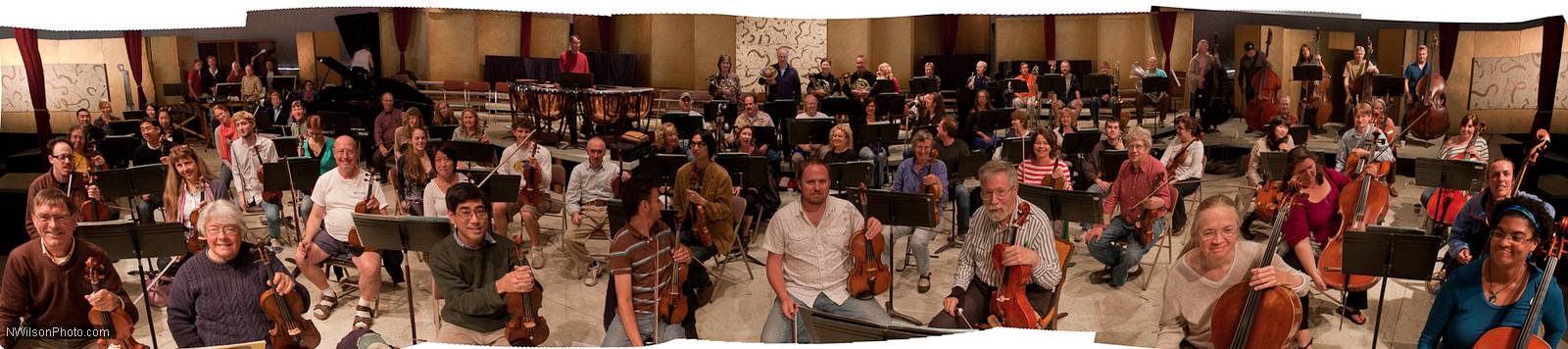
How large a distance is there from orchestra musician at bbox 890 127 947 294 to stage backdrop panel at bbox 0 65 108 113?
11.7ft

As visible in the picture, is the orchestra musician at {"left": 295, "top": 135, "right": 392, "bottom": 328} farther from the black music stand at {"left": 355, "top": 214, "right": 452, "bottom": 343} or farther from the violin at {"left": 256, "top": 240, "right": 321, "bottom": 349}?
the violin at {"left": 256, "top": 240, "right": 321, "bottom": 349}

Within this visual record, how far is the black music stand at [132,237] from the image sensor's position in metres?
4.44

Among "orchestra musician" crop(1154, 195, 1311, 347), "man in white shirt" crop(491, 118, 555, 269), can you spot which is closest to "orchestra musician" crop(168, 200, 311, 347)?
"man in white shirt" crop(491, 118, 555, 269)


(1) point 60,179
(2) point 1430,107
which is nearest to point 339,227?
(1) point 60,179

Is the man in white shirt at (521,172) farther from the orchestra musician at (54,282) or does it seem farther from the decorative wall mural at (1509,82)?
the decorative wall mural at (1509,82)

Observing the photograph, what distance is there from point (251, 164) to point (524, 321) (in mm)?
1732

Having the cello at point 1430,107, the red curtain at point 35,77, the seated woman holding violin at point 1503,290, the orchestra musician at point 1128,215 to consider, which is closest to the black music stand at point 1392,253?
the seated woman holding violin at point 1503,290

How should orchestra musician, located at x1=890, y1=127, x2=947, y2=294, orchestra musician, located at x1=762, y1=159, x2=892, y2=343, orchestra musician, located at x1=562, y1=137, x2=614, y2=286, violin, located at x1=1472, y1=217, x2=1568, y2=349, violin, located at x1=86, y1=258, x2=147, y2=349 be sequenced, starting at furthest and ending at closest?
orchestra musician, located at x1=890, y1=127, x2=947, y2=294 → orchestra musician, located at x1=562, y1=137, x2=614, y2=286 → orchestra musician, located at x1=762, y1=159, x2=892, y2=343 → violin, located at x1=86, y1=258, x2=147, y2=349 → violin, located at x1=1472, y1=217, x2=1568, y2=349

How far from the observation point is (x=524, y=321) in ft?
14.7

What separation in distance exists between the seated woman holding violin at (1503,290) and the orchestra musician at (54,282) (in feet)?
17.2

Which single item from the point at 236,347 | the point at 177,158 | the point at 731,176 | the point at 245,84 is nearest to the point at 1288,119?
the point at 731,176

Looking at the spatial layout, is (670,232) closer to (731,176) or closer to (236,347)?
(731,176)

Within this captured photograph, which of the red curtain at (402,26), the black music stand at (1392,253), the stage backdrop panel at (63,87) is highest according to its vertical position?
the red curtain at (402,26)

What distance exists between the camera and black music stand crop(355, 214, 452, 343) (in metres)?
4.52
